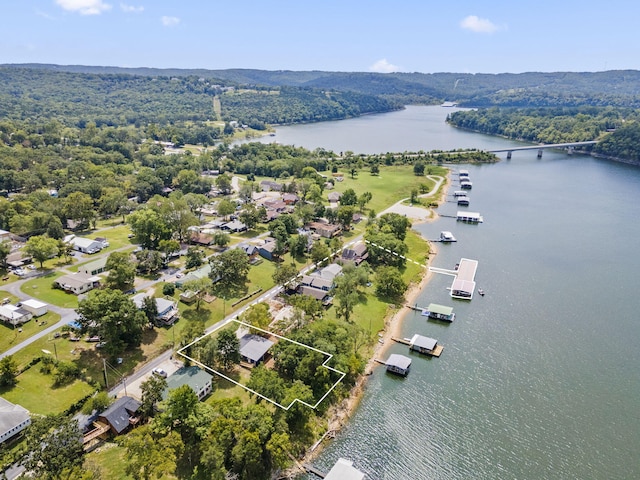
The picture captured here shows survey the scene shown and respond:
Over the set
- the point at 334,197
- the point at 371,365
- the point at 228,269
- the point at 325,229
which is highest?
the point at 228,269

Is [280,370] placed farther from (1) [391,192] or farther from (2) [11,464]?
(1) [391,192]

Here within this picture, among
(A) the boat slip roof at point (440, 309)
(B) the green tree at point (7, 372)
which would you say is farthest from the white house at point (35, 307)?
(A) the boat slip roof at point (440, 309)

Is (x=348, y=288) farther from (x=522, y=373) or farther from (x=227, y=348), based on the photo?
(x=522, y=373)

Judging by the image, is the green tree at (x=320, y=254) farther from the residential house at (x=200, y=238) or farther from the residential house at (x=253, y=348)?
the residential house at (x=253, y=348)

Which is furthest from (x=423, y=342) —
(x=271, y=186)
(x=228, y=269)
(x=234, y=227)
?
(x=271, y=186)

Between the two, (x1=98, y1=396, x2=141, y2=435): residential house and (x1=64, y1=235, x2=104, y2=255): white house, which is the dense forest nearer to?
(x1=64, y1=235, x2=104, y2=255): white house

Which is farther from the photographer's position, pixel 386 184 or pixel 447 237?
pixel 386 184

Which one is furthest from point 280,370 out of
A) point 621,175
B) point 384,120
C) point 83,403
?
point 384,120
